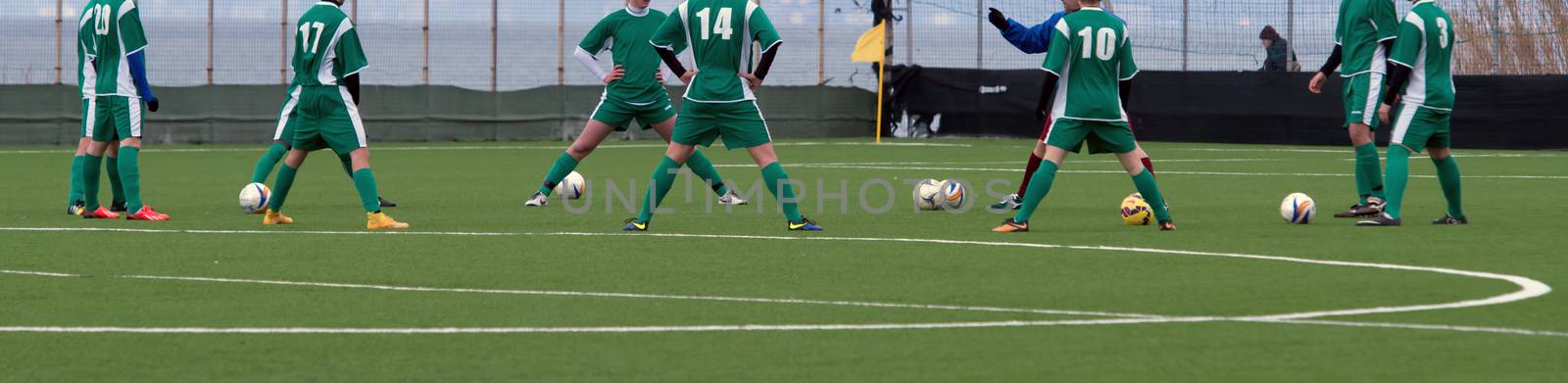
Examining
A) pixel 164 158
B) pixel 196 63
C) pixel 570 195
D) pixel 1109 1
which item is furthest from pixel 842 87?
pixel 570 195

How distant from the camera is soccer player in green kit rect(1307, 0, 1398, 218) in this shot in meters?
13.0

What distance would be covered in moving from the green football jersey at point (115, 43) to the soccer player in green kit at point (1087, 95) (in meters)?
5.45

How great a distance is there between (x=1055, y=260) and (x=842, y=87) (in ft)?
71.9

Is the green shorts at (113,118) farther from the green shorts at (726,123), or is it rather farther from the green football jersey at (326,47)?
the green shorts at (726,123)

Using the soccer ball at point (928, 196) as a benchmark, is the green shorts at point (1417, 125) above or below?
above

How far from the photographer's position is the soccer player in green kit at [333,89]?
1174cm

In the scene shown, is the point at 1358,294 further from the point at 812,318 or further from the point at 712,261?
the point at 712,261

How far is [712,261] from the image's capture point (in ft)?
31.4

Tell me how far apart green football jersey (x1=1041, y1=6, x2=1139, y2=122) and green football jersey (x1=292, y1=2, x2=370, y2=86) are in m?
3.93

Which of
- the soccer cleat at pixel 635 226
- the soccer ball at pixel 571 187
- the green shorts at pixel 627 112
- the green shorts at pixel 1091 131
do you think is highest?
the green shorts at pixel 627 112

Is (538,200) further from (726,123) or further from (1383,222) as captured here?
(1383,222)

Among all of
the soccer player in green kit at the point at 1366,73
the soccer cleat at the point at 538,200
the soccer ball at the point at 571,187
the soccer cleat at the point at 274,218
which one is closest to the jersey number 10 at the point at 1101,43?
the soccer player in green kit at the point at 1366,73

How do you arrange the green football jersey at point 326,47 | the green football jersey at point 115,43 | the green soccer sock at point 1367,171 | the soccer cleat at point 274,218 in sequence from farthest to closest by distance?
1. the green soccer sock at point 1367,171
2. the green football jersey at point 115,43
3. the soccer cleat at point 274,218
4. the green football jersey at point 326,47

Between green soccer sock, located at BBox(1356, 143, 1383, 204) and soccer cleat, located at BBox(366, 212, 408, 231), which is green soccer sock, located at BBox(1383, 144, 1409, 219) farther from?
soccer cleat, located at BBox(366, 212, 408, 231)
